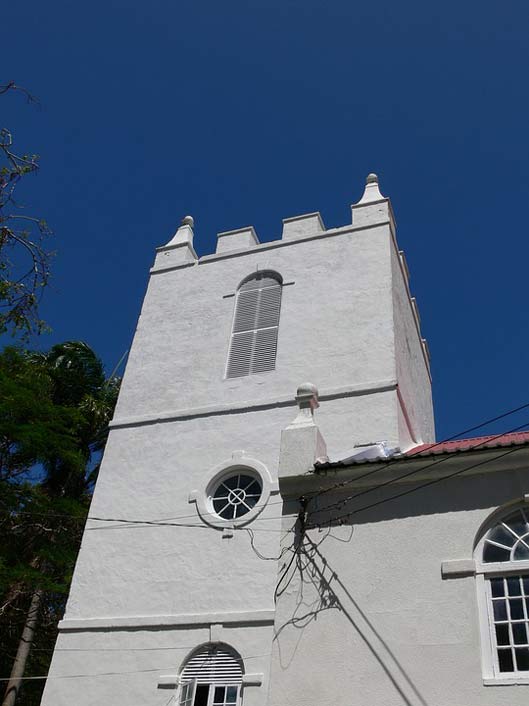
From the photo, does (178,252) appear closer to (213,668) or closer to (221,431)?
(221,431)

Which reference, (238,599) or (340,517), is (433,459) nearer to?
(340,517)

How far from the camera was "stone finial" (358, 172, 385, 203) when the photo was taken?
19.6 metres

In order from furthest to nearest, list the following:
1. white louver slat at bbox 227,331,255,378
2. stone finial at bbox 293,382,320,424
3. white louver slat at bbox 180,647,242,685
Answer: white louver slat at bbox 227,331,255,378 → white louver slat at bbox 180,647,242,685 → stone finial at bbox 293,382,320,424

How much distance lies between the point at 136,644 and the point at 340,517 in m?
5.71

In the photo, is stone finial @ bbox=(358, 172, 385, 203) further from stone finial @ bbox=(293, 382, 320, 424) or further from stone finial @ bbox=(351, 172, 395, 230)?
stone finial @ bbox=(293, 382, 320, 424)

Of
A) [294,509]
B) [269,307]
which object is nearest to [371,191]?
[269,307]

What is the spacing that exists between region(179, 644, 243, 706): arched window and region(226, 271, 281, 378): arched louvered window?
6.48 metres

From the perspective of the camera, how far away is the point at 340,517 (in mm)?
10281

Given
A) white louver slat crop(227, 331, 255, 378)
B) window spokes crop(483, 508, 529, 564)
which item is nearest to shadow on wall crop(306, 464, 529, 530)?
window spokes crop(483, 508, 529, 564)

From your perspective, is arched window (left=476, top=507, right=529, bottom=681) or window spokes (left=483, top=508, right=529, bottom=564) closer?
arched window (left=476, top=507, right=529, bottom=681)

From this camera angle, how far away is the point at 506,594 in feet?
29.4

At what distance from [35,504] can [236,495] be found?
6.99 metres

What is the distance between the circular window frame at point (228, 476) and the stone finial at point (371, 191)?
8.21 metres

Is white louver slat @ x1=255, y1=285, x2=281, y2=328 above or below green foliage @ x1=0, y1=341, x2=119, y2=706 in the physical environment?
above
